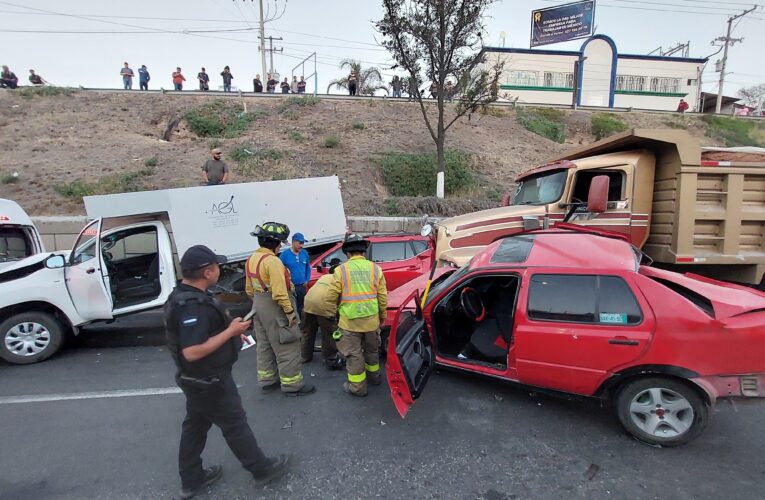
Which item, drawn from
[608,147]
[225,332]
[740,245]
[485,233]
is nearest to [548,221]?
[485,233]

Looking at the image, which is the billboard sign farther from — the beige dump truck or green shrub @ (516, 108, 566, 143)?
the beige dump truck

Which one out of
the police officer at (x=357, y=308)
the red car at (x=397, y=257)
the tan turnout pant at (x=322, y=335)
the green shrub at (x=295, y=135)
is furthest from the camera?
the green shrub at (x=295, y=135)

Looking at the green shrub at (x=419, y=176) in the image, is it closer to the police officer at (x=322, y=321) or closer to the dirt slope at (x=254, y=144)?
the dirt slope at (x=254, y=144)

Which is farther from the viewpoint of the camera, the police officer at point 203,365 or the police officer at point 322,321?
the police officer at point 322,321

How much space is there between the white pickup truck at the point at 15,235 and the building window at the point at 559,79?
39361 mm

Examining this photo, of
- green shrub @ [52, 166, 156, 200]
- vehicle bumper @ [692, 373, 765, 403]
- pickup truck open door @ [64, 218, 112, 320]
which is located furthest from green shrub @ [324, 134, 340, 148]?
vehicle bumper @ [692, 373, 765, 403]

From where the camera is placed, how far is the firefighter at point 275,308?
369cm

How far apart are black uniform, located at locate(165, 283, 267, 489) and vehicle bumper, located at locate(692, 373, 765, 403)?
10.1 feet

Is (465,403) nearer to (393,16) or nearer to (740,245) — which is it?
(740,245)

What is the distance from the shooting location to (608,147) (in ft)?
20.2

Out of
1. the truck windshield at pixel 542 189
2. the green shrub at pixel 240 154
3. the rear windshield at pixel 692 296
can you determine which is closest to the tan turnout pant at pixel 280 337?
the rear windshield at pixel 692 296

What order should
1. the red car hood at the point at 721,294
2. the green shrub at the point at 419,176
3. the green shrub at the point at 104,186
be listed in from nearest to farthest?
the red car hood at the point at 721,294
the green shrub at the point at 104,186
the green shrub at the point at 419,176

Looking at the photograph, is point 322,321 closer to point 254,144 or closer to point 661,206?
point 661,206

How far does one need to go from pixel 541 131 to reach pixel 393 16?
11766 millimetres
